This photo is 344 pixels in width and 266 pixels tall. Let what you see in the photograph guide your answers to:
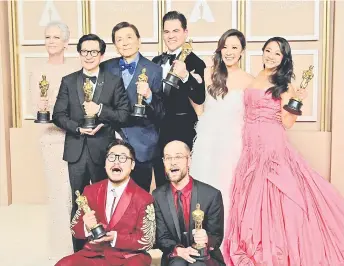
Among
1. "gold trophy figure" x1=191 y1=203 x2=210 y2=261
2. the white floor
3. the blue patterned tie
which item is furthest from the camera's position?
the white floor

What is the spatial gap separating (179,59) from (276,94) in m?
0.60

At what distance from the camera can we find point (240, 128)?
299 centimetres

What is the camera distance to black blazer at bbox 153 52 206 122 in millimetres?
2832

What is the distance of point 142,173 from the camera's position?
295cm

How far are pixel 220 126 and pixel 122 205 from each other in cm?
80

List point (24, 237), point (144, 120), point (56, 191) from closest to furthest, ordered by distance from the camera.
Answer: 1. point (144, 120)
2. point (56, 191)
3. point (24, 237)

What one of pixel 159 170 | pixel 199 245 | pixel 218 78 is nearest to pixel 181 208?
pixel 199 245

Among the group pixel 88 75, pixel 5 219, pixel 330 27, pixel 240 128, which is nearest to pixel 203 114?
pixel 240 128

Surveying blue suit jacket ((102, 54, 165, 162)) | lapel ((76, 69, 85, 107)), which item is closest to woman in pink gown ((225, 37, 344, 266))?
blue suit jacket ((102, 54, 165, 162))

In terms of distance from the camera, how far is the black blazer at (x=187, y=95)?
111 inches

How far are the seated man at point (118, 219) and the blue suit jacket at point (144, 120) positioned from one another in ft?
0.91

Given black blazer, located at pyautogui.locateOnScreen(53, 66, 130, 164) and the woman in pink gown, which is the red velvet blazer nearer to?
black blazer, located at pyautogui.locateOnScreen(53, 66, 130, 164)

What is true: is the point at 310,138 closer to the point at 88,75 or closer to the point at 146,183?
the point at 146,183

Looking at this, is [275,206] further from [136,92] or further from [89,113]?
[89,113]
